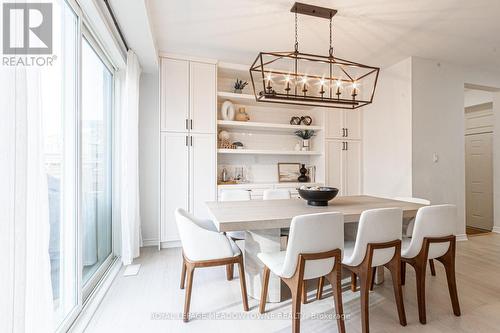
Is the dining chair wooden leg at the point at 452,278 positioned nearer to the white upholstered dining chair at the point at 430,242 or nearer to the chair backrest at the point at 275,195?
the white upholstered dining chair at the point at 430,242

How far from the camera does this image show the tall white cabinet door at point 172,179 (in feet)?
11.4

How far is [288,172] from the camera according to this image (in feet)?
14.6

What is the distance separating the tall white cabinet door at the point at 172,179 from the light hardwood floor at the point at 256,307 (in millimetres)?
789

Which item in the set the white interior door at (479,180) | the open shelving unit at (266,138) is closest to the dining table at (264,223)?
the open shelving unit at (266,138)

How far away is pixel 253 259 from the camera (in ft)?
7.39

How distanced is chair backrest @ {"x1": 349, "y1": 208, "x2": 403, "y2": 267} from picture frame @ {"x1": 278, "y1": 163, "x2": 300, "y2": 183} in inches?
102

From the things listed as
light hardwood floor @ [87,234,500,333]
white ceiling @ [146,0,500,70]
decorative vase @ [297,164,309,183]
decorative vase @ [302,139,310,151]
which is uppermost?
white ceiling @ [146,0,500,70]

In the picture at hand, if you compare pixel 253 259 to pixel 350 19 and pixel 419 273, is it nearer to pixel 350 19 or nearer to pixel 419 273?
pixel 419 273

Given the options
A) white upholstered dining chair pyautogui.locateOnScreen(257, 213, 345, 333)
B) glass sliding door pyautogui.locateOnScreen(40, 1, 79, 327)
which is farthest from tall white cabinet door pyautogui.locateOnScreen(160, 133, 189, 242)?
white upholstered dining chair pyautogui.locateOnScreen(257, 213, 345, 333)

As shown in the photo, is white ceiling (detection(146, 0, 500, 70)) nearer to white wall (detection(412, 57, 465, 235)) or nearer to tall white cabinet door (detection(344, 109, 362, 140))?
white wall (detection(412, 57, 465, 235))

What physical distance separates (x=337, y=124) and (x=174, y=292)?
139 inches

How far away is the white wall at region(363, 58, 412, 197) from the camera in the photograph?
147 inches

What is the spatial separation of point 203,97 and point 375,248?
113 inches

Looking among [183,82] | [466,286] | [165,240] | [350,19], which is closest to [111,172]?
[165,240]
